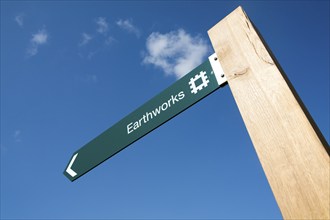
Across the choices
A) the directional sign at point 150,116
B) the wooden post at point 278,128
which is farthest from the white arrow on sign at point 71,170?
the wooden post at point 278,128

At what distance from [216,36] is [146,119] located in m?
0.82

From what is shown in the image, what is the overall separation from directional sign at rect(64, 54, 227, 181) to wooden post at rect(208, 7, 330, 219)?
0.61 feet

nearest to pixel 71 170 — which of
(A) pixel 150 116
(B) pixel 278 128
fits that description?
(A) pixel 150 116

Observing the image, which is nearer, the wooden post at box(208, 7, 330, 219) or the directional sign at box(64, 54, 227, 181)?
the wooden post at box(208, 7, 330, 219)

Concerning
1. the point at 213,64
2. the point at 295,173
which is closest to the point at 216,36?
the point at 213,64

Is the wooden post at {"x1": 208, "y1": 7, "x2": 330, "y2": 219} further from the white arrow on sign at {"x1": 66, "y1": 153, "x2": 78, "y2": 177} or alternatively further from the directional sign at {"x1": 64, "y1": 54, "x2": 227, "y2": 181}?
the white arrow on sign at {"x1": 66, "y1": 153, "x2": 78, "y2": 177}

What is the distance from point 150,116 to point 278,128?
1.09 m

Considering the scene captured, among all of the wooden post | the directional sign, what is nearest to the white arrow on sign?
the directional sign

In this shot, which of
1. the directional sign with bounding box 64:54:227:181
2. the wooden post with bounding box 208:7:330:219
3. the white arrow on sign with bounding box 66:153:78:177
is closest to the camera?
the wooden post with bounding box 208:7:330:219

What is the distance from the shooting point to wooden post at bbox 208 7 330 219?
1048mm

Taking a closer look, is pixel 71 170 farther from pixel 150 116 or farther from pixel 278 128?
pixel 278 128

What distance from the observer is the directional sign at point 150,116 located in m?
1.83

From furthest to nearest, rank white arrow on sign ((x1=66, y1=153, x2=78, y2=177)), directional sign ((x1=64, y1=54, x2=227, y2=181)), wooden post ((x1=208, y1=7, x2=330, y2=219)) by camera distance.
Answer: white arrow on sign ((x1=66, y1=153, x2=78, y2=177)) < directional sign ((x1=64, y1=54, x2=227, y2=181)) < wooden post ((x1=208, y1=7, x2=330, y2=219))

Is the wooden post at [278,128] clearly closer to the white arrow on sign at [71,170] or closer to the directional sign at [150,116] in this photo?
the directional sign at [150,116]
